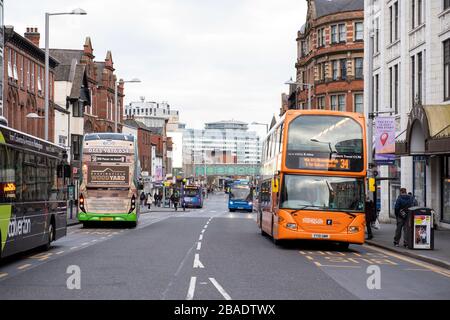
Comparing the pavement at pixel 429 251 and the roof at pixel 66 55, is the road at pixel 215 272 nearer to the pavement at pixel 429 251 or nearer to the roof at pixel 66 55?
the pavement at pixel 429 251

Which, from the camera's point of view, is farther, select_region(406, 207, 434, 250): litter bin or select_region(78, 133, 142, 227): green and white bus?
select_region(78, 133, 142, 227): green and white bus

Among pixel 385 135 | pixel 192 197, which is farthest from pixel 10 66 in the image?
pixel 192 197

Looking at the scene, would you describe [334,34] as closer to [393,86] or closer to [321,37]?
[321,37]

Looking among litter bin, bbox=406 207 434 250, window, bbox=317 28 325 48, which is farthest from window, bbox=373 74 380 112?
window, bbox=317 28 325 48

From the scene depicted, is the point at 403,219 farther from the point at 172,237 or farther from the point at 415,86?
the point at 415,86

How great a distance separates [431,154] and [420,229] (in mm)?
7520

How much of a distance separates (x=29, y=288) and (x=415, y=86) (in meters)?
26.6

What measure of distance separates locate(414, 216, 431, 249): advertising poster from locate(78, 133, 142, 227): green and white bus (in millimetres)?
13810

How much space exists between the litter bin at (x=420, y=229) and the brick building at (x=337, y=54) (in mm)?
45811

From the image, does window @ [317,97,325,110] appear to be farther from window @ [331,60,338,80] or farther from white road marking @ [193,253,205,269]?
white road marking @ [193,253,205,269]

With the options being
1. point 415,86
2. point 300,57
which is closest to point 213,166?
point 300,57

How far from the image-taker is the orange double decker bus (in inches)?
856

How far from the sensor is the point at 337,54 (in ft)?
230

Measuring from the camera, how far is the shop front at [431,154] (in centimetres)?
2862
